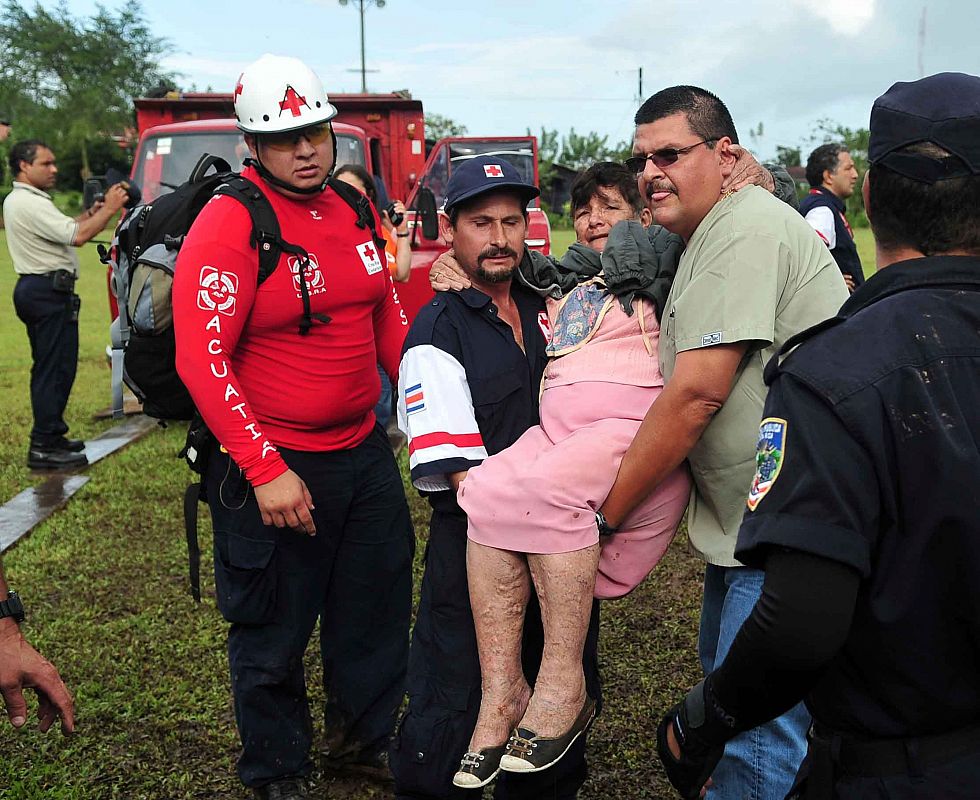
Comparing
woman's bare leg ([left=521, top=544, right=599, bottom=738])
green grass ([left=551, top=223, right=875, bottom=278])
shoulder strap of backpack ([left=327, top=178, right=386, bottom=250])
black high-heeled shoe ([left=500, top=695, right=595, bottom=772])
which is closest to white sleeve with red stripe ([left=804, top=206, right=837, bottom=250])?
shoulder strap of backpack ([left=327, top=178, right=386, bottom=250])

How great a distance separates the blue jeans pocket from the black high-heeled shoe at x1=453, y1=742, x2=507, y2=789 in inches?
39.6

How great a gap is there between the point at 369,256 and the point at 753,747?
1.94m

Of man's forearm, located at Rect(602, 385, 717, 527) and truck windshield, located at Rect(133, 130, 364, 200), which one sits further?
truck windshield, located at Rect(133, 130, 364, 200)

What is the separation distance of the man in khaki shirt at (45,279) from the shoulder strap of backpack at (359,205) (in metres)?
4.52

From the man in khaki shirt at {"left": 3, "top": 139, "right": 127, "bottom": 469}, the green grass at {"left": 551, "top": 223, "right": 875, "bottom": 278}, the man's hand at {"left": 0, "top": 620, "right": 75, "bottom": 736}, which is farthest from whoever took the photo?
the green grass at {"left": 551, "top": 223, "right": 875, "bottom": 278}

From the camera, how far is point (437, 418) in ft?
8.32

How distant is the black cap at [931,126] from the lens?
1494 millimetres

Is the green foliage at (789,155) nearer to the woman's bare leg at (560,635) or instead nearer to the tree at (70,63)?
the tree at (70,63)

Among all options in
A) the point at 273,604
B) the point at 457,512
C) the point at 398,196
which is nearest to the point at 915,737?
the point at 457,512

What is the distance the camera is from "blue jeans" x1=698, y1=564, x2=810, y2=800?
2.38m

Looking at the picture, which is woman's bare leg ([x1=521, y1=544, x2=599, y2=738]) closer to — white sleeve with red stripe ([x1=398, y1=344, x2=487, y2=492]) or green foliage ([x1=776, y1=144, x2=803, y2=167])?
white sleeve with red stripe ([x1=398, y1=344, x2=487, y2=492])

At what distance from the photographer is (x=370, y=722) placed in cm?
356

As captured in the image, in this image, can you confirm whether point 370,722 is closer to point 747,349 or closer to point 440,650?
Result: point 440,650

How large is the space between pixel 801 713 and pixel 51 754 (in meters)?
2.83
